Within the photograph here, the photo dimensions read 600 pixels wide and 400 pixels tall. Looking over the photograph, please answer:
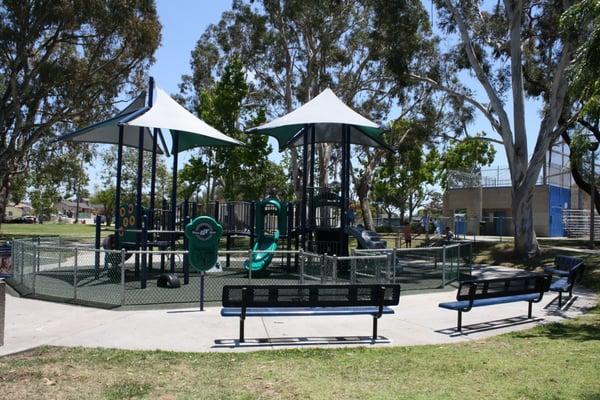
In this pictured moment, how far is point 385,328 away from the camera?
31.4 ft

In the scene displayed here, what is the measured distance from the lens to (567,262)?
579 inches

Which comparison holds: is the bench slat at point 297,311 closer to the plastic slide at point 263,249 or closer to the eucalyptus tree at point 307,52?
the plastic slide at point 263,249

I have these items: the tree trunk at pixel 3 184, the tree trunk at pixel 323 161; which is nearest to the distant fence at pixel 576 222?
the tree trunk at pixel 323 161

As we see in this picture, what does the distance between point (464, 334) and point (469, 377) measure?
2.98m

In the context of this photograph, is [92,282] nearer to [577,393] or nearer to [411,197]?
[577,393]

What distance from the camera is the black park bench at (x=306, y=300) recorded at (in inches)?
328

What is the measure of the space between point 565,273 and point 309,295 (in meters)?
7.99

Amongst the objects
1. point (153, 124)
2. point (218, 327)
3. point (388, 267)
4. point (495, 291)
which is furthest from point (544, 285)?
point (153, 124)

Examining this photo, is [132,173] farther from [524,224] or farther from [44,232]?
[524,224]

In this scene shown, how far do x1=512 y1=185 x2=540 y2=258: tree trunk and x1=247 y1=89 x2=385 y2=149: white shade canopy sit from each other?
6.56 metres

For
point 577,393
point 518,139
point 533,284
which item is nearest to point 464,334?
point 533,284

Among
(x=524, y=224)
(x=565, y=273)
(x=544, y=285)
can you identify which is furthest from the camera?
(x=524, y=224)

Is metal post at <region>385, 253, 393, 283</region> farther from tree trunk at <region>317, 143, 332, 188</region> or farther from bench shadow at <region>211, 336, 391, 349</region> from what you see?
tree trunk at <region>317, 143, 332, 188</region>

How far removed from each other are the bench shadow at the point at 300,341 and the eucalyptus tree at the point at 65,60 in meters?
25.4
